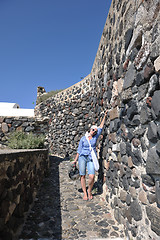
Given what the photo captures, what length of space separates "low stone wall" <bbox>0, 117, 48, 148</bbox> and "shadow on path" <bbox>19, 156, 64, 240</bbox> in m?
2.98

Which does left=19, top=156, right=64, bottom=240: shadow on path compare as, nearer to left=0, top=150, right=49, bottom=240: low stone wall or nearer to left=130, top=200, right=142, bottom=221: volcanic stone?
left=0, top=150, right=49, bottom=240: low stone wall

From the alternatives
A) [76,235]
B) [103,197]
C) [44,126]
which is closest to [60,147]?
[44,126]

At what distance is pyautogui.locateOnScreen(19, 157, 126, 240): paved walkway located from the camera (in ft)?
7.42

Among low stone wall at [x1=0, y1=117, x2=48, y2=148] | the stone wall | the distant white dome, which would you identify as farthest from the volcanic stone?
the distant white dome

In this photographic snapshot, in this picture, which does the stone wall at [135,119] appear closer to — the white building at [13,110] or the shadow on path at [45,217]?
the shadow on path at [45,217]

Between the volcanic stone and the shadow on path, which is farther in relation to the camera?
the shadow on path

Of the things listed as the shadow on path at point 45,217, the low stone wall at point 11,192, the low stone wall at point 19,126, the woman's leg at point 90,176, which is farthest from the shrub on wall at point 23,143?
the low stone wall at point 11,192

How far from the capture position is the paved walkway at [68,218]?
89.0 inches

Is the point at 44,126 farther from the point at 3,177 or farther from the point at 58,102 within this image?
the point at 3,177

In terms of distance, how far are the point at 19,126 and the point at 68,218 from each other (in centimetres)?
458

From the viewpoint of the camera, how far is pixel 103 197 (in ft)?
11.3

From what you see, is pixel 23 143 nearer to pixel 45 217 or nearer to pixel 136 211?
pixel 45 217

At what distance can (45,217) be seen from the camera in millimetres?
2699

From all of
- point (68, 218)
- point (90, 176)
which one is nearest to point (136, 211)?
point (68, 218)
